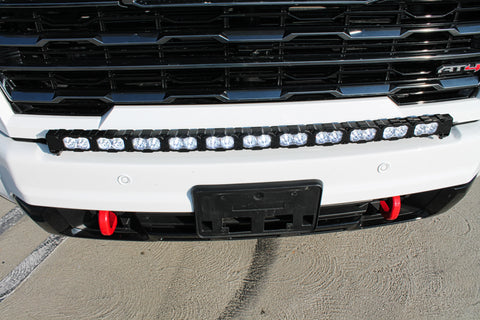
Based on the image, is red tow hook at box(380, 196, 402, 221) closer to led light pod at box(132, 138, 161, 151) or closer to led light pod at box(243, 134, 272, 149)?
led light pod at box(243, 134, 272, 149)

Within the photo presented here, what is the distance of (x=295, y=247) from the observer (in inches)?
101

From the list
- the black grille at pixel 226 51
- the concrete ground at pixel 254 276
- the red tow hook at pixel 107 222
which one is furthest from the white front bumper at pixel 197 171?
the concrete ground at pixel 254 276

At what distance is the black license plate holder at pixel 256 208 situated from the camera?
1.71 meters

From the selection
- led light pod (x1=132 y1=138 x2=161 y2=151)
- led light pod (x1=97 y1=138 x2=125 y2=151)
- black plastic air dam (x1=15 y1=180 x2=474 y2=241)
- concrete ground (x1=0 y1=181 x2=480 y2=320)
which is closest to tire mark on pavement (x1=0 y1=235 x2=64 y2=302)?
concrete ground (x1=0 y1=181 x2=480 y2=320)

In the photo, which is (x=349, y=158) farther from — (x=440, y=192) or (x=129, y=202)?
(x=129, y=202)

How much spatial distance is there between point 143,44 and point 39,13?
0.46m

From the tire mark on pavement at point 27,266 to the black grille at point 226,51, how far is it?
1.20 m

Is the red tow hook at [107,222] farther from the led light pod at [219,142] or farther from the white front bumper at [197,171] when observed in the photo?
the led light pod at [219,142]

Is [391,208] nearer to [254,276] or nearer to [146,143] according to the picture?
[254,276]

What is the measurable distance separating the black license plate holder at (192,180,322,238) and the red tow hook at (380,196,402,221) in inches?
19.0

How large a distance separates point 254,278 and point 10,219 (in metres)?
2.01

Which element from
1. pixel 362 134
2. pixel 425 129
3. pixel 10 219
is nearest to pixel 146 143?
pixel 362 134

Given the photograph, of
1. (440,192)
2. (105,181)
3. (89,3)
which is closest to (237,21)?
(89,3)

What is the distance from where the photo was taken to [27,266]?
2.44 metres
